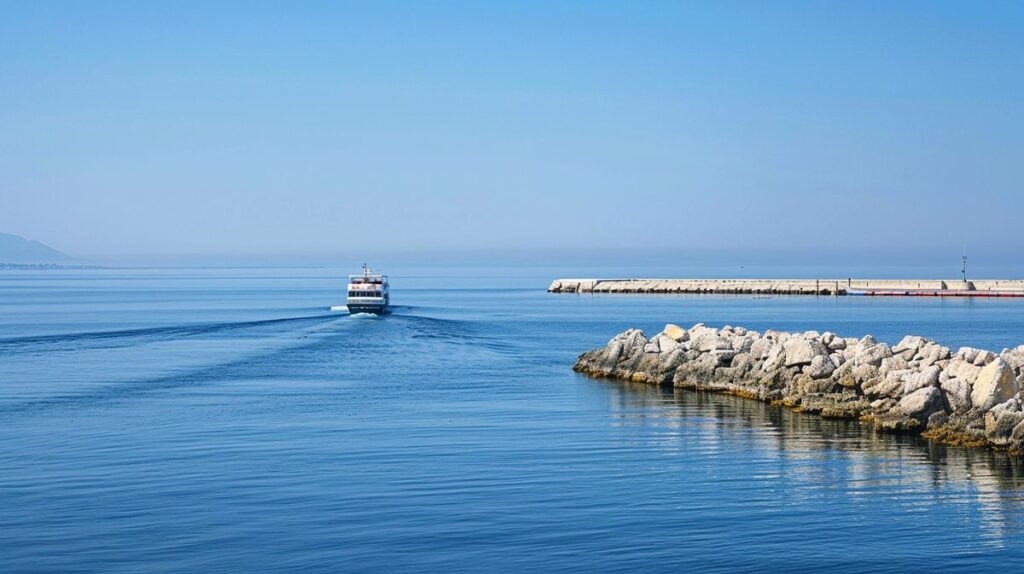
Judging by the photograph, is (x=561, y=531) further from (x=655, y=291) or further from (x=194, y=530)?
(x=655, y=291)

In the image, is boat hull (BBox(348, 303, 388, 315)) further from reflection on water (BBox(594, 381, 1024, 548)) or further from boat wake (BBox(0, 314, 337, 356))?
reflection on water (BBox(594, 381, 1024, 548))

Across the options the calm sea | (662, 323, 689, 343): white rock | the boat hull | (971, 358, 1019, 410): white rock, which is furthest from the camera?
the boat hull

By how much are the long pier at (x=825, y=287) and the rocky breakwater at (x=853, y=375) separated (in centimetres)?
6621

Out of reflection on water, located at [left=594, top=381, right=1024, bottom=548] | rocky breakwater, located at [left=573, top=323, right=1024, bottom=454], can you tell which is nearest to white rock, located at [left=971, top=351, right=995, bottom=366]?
rocky breakwater, located at [left=573, top=323, right=1024, bottom=454]

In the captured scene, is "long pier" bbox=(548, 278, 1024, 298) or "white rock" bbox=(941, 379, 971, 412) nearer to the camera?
"white rock" bbox=(941, 379, 971, 412)

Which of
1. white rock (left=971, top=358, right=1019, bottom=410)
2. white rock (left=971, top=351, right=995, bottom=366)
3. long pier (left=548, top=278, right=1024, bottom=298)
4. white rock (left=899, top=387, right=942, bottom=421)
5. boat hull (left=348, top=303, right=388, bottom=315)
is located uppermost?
long pier (left=548, top=278, right=1024, bottom=298)

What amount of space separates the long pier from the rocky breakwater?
66.2 meters

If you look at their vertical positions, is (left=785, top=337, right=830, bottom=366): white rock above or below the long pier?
below

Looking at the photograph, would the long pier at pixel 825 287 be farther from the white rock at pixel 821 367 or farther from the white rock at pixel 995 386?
the white rock at pixel 995 386

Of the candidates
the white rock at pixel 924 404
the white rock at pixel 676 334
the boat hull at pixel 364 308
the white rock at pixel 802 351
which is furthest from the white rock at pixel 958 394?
the boat hull at pixel 364 308

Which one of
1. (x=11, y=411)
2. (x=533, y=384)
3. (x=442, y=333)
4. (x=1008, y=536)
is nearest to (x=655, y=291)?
(x=442, y=333)

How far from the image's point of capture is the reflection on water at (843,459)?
14.4m

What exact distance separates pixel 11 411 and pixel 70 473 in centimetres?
849

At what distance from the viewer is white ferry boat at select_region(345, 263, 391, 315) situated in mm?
64625
